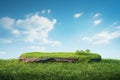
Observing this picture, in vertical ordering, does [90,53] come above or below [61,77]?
above

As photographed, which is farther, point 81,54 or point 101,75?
point 81,54

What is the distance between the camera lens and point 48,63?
14234 mm

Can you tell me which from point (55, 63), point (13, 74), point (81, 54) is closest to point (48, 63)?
point (55, 63)

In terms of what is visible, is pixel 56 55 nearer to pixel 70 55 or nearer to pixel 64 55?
pixel 64 55

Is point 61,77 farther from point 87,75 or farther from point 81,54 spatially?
point 81,54

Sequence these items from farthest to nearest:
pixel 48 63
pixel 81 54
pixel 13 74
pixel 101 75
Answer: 1. pixel 81 54
2. pixel 48 63
3. pixel 101 75
4. pixel 13 74

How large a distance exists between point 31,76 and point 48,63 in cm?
310

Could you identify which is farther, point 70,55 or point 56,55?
point 70,55

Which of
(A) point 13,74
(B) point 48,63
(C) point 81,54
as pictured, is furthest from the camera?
(C) point 81,54

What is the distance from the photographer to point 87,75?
11.7 metres

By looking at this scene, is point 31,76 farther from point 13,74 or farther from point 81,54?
point 81,54

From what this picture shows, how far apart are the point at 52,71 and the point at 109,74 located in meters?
2.62

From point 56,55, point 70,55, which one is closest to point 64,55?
point 70,55

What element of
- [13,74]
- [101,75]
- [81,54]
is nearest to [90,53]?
[81,54]
